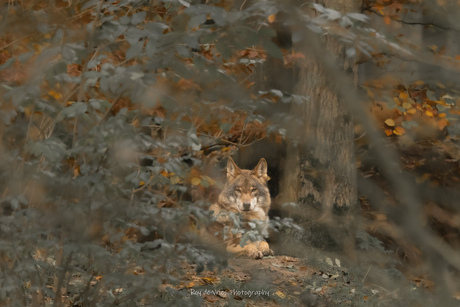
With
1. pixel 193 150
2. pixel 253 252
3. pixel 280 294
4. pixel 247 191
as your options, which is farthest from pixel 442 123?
pixel 193 150

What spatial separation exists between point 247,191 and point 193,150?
2.57m

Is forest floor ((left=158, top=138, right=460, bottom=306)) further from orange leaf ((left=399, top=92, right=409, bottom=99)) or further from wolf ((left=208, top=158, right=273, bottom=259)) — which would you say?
orange leaf ((left=399, top=92, right=409, bottom=99))

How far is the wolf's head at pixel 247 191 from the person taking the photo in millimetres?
8078

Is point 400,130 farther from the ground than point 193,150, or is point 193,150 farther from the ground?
point 193,150

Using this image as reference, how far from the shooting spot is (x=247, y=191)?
809 cm

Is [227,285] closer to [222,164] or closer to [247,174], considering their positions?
[247,174]

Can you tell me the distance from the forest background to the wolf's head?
0.37 m

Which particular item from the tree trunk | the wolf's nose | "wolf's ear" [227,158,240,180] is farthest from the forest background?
the wolf's nose

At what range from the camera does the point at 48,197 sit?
3.97 meters

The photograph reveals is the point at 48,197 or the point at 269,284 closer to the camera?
the point at 48,197

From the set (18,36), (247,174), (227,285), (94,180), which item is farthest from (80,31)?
(247,174)

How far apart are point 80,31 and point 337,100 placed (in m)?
5.04

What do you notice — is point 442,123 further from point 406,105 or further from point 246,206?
point 246,206

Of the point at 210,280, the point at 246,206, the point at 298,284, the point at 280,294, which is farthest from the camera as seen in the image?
the point at 246,206
